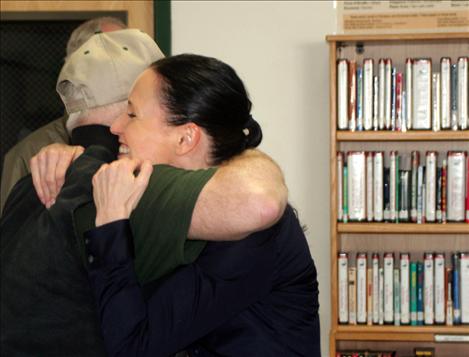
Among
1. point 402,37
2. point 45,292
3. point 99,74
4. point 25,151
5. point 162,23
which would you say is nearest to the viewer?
point 45,292

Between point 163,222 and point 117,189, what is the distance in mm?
89

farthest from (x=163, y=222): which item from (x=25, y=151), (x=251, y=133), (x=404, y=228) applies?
(x=404, y=228)

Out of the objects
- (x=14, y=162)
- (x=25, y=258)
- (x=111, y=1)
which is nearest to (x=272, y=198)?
(x=25, y=258)

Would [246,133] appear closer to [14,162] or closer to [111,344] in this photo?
[111,344]

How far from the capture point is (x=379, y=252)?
387 cm

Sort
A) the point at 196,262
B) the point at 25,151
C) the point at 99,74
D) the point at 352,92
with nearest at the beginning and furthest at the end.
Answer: the point at 196,262 < the point at 99,74 < the point at 25,151 < the point at 352,92

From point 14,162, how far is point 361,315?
1.70 m

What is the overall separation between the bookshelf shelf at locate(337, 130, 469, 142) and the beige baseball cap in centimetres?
212

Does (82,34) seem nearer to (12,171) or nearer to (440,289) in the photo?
(12,171)

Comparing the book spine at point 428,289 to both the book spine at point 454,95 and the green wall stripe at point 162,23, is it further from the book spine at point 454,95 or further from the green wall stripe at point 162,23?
the green wall stripe at point 162,23

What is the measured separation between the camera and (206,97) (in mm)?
1442

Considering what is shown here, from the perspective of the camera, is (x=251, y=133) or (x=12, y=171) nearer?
(x=251, y=133)

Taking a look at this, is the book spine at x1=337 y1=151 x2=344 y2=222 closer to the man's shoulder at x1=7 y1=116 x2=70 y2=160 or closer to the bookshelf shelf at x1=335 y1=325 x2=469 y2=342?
the bookshelf shelf at x1=335 y1=325 x2=469 y2=342

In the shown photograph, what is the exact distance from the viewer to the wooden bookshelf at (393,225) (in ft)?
11.8
